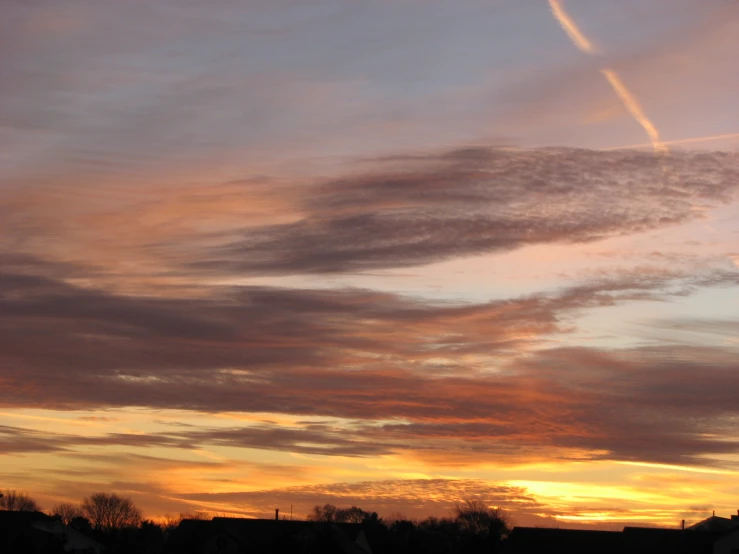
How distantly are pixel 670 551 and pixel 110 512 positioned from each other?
11863cm

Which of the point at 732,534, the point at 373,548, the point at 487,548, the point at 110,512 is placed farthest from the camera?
the point at 110,512

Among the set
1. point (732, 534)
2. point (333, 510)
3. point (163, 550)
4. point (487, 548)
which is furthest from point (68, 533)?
point (333, 510)

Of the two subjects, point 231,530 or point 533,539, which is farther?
point 231,530

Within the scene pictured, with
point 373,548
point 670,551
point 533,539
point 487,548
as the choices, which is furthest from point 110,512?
point 670,551

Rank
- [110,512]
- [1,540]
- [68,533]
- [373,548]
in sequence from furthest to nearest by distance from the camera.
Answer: [110,512], [373,548], [68,533], [1,540]

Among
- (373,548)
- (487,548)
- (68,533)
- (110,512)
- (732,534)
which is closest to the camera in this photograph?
(732,534)

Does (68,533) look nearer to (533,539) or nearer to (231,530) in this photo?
(231,530)

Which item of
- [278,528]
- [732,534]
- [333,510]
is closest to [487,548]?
[278,528]

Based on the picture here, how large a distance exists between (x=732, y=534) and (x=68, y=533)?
222 feet

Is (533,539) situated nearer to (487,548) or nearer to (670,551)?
(670,551)

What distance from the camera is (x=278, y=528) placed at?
116 metres

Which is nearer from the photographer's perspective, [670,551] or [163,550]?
[670,551]

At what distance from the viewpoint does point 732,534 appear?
9081cm

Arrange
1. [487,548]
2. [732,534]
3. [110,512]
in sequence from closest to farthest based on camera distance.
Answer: [732,534], [487,548], [110,512]
